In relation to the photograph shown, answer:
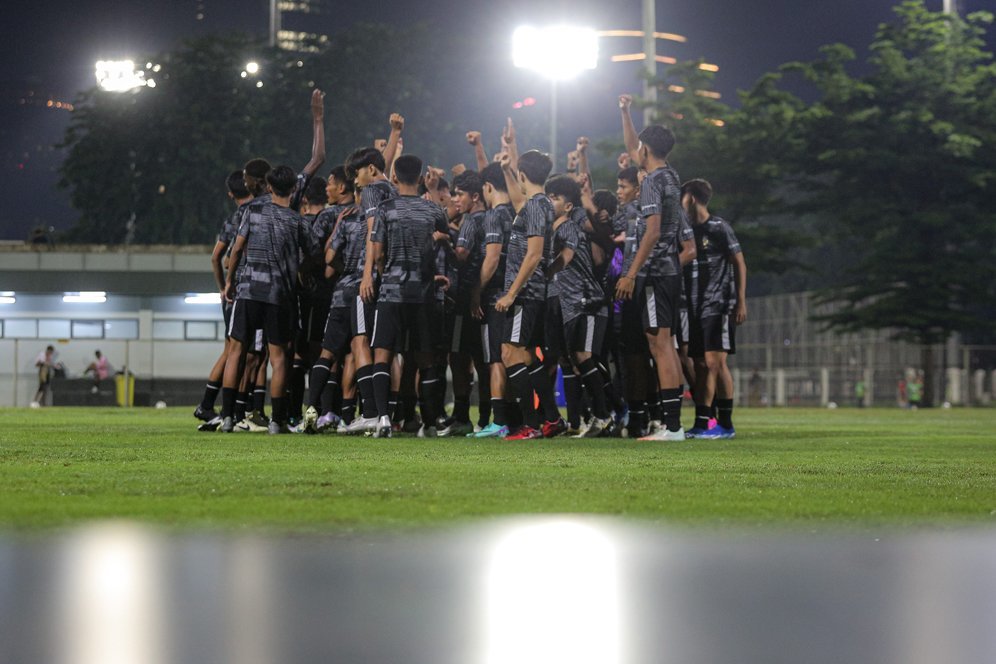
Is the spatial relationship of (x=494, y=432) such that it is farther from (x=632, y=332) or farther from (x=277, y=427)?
(x=277, y=427)

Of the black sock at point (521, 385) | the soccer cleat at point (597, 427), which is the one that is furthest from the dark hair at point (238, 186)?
the soccer cleat at point (597, 427)

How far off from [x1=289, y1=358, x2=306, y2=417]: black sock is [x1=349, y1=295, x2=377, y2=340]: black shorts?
1.57 meters

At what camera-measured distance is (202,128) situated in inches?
2325

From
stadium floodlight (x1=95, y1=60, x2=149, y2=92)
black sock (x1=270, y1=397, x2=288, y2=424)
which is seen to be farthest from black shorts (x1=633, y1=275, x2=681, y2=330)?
stadium floodlight (x1=95, y1=60, x2=149, y2=92)

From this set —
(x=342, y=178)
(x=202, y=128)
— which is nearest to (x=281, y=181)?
(x=342, y=178)

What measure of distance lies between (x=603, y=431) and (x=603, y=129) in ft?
239

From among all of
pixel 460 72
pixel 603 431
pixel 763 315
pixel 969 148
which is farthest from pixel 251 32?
pixel 603 431

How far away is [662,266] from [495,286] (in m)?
1.58

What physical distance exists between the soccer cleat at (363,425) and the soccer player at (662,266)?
2.36m

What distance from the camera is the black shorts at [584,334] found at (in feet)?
44.3

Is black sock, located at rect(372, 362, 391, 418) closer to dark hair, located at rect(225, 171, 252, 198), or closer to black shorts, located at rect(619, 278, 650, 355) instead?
black shorts, located at rect(619, 278, 650, 355)

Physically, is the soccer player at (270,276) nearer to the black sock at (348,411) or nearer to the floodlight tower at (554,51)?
the black sock at (348,411)

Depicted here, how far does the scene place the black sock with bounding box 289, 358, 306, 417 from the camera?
14.7 m

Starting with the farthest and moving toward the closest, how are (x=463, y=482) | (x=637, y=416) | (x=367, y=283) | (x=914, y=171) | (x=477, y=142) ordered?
(x=914, y=171), (x=477, y=142), (x=637, y=416), (x=367, y=283), (x=463, y=482)
